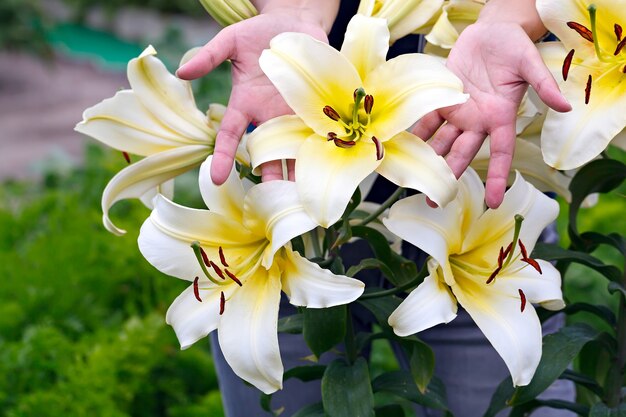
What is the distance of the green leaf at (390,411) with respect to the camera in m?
1.38

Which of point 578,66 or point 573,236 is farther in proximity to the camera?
point 573,236

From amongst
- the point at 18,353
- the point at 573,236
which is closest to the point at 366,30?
the point at 573,236

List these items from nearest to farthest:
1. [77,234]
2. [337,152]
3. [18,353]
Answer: [337,152], [18,353], [77,234]

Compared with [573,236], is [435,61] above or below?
above

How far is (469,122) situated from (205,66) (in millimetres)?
293

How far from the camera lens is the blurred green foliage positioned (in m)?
1.95

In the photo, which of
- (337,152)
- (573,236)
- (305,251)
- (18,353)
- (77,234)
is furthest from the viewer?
(77,234)

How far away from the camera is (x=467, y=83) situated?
1115 mm

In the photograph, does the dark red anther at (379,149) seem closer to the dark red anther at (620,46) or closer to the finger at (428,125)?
the finger at (428,125)

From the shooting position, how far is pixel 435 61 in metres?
1.07

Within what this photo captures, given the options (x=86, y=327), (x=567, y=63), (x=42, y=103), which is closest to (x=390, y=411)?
(x=567, y=63)

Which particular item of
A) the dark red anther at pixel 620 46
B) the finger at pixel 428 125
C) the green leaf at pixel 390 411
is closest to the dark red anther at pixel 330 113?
the finger at pixel 428 125

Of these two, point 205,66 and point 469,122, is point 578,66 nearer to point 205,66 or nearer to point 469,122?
point 469,122

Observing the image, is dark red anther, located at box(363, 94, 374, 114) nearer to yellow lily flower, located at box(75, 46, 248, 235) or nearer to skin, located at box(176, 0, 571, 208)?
skin, located at box(176, 0, 571, 208)
